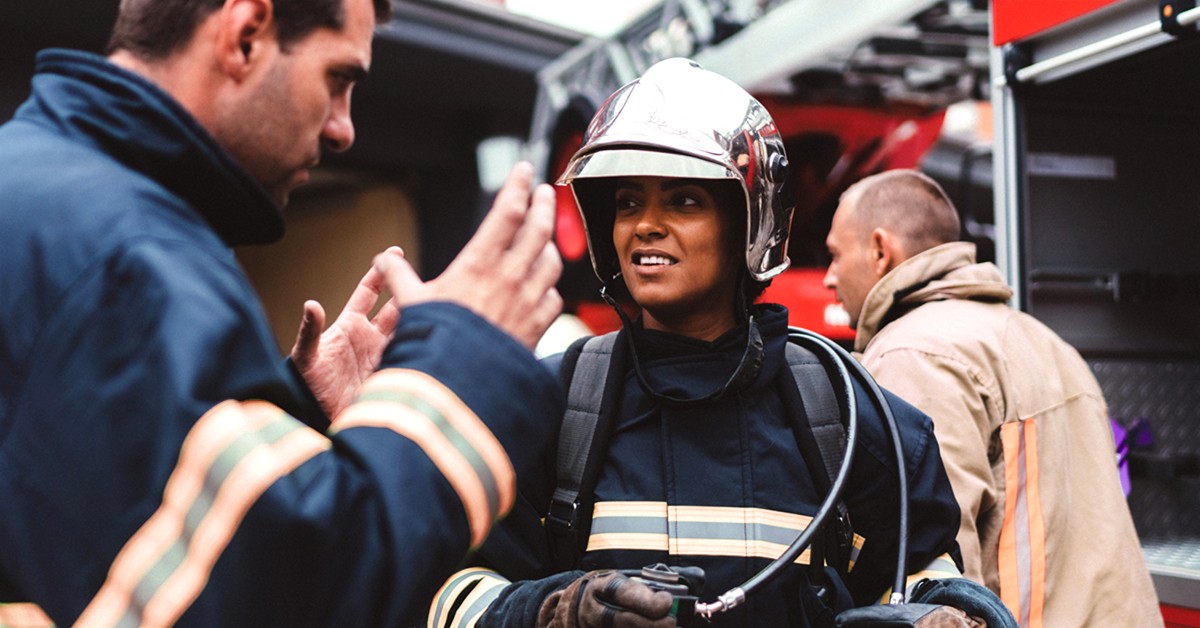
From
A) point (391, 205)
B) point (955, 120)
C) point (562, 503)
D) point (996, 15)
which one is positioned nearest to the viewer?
point (562, 503)

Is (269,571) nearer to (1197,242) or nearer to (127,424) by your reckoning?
(127,424)

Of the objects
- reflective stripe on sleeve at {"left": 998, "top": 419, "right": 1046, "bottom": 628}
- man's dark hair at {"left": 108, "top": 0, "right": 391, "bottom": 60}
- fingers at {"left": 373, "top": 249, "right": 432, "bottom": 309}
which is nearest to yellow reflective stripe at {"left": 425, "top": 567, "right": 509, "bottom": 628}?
fingers at {"left": 373, "top": 249, "right": 432, "bottom": 309}

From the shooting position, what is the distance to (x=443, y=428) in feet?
2.88

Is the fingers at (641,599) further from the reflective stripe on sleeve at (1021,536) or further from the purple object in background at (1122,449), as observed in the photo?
the purple object in background at (1122,449)

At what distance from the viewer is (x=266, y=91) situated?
40.6 inches

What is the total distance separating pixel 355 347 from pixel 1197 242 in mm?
2676

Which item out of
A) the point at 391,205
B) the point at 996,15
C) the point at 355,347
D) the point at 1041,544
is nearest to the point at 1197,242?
the point at 996,15

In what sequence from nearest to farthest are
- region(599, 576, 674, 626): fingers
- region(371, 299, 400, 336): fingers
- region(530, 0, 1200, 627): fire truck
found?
1. region(599, 576, 674, 626): fingers
2. region(371, 299, 400, 336): fingers
3. region(530, 0, 1200, 627): fire truck

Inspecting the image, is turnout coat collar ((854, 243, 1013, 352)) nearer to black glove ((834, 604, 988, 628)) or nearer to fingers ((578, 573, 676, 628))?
black glove ((834, 604, 988, 628))

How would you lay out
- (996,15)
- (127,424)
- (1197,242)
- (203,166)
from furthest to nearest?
1. (1197,242)
2. (996,15)
3. (203,166)
4. (127,424)

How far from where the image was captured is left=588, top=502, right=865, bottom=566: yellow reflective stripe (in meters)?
1.61

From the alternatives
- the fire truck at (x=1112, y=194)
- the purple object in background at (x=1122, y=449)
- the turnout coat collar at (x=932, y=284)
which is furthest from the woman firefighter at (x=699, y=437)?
the purple object in background at (x=1122, y=449)

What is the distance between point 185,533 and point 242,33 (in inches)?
20.4

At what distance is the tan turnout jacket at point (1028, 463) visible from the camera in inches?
90.7
